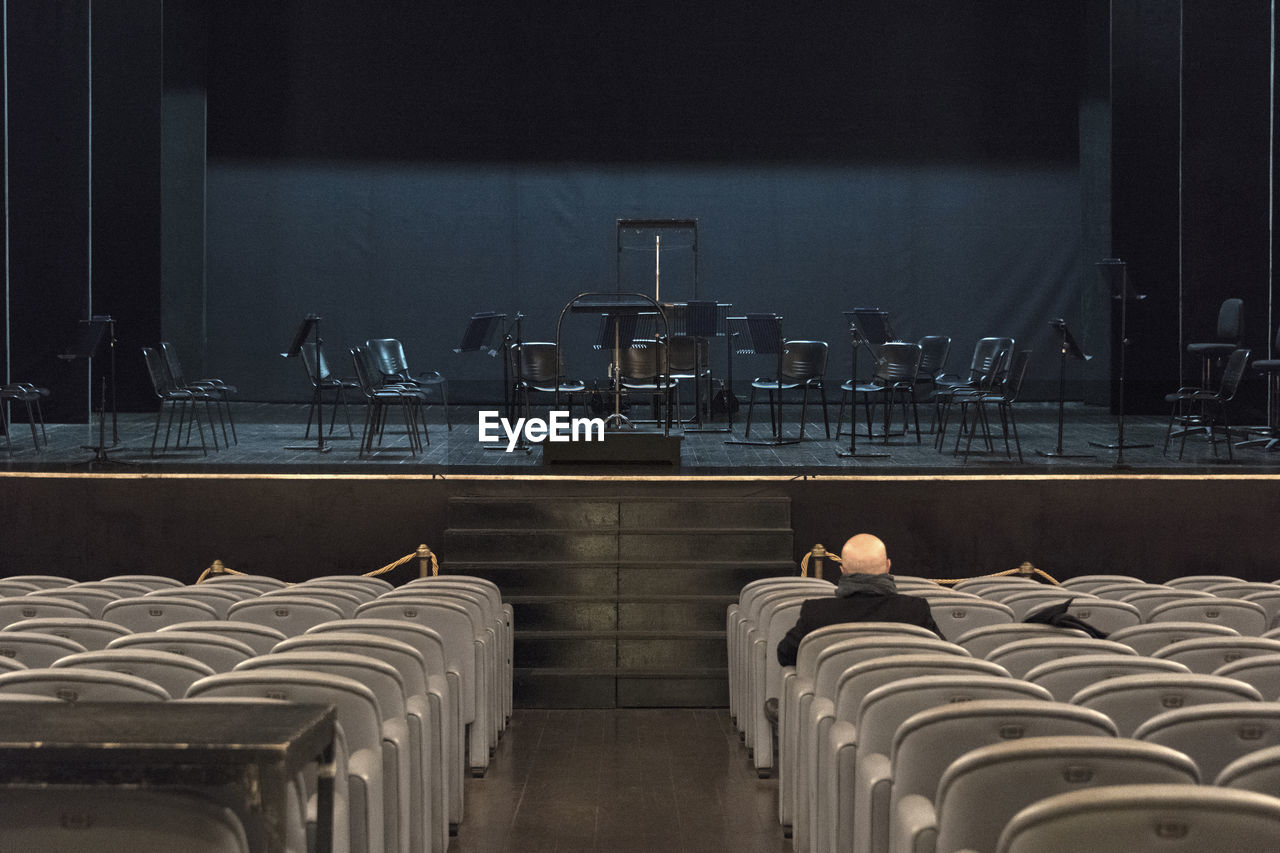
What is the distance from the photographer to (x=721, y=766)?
543 cm

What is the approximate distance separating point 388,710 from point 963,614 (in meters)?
2.31

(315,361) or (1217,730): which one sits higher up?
(315,361)

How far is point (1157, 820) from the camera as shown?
6.18 ft

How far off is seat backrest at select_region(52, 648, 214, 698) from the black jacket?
1.92 meters

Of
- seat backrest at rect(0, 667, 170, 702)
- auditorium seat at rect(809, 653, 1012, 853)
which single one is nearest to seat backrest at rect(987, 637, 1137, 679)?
auditorium seat at rect(809, 653, 1012, 853)

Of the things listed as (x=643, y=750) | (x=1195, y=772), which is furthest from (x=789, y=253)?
(x=1195, y=772)

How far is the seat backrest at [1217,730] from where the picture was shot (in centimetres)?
263

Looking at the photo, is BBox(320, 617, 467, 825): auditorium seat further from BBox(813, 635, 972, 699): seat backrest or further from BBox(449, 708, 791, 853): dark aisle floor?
BBox(813, 635, 972, 699): seat backrest

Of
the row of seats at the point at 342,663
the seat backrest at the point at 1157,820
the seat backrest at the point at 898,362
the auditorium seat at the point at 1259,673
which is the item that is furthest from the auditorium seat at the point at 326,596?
the seat backrest at the point at 898,362

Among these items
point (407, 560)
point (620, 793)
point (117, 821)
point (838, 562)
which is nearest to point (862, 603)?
point (620, 793)

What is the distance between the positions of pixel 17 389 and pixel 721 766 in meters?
7.13

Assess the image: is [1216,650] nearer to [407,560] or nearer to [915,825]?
[915,825]

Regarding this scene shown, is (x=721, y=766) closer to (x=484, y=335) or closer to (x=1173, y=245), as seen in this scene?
(x=484, y=335)

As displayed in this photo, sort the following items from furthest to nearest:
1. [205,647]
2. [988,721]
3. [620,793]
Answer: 1. [620,793]
2. [205,647]
3. [988,721]
